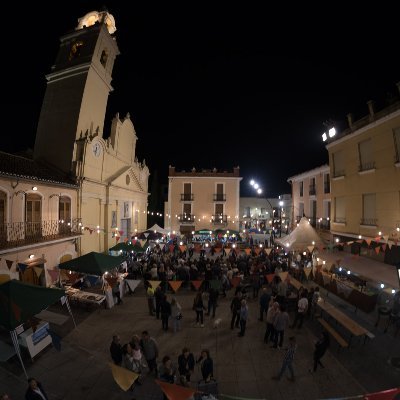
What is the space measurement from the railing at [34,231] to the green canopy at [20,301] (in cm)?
461

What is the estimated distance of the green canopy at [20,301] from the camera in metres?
7.75

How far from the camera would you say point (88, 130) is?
20.8m

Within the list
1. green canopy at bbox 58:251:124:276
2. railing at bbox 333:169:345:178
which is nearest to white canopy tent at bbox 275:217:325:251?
railing at bbox 333:169:345:178

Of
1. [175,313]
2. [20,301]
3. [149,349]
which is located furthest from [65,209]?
[149,349]

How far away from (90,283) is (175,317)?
24.7ft

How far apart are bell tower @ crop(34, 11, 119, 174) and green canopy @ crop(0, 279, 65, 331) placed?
1170 centimetres

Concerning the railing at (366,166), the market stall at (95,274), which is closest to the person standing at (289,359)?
the market stall at (95,274)

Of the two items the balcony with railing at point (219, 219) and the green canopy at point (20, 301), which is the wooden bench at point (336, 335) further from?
the balcony with railing at point (219, 219)

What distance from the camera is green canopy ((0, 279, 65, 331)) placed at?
7750mm

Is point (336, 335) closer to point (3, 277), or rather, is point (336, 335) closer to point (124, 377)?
point (124, 377)

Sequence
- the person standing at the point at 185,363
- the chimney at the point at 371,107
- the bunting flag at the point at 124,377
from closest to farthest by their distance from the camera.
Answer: the bunting flag at the point at 124,377
the person standing at the point at 185,363
the chimney at the point at 371,107

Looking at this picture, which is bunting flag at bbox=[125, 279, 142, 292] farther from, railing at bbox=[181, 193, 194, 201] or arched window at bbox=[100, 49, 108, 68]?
railing at bbox=[181, 193, 194, 201]

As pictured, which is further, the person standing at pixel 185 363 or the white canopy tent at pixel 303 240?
the white canopy tent at pixel 303 240

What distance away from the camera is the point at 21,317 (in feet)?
25.7
